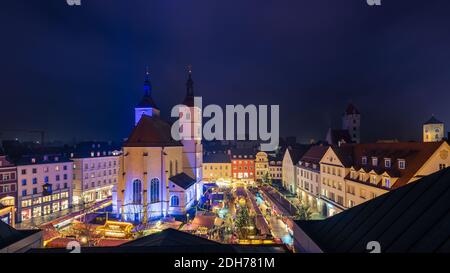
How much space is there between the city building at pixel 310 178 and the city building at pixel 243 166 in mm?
24790

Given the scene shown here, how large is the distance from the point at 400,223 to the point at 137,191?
32389mm

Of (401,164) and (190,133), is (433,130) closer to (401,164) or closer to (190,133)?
(401,164)

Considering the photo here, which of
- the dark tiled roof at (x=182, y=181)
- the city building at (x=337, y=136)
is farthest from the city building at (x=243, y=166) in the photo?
the dark tiled roof at (x=182, y=181)

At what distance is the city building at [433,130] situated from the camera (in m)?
54.1

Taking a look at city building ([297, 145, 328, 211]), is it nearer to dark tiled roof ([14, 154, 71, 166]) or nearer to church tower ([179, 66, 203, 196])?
church tower ([179, 66, 203, 196])

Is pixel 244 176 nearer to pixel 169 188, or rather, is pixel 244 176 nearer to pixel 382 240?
pixel 169 188

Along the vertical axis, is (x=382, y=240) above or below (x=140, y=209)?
above

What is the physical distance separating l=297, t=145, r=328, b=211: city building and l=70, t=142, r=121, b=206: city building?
117 feet

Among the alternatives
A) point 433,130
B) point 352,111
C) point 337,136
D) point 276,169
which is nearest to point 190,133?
point 276,169

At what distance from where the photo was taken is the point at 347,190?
27.2m

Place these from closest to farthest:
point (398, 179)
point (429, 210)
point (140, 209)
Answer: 1. point (429, 210)
2. point (398, 179)
3. point (140, 209)

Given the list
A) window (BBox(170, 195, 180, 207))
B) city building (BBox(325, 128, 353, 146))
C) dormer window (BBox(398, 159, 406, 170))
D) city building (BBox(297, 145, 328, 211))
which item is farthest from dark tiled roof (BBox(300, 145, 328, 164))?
window (BBox(170, 195, 180, 207))
